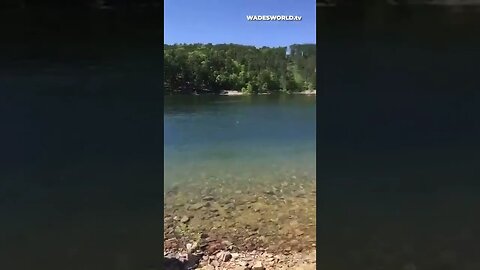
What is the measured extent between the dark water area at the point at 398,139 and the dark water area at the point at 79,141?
1.03 metres

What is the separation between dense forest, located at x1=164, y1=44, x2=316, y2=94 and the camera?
322 cm

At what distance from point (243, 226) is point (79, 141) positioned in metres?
1.11

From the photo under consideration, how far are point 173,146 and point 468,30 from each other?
6.19 feet

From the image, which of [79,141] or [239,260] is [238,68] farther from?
[239,260]

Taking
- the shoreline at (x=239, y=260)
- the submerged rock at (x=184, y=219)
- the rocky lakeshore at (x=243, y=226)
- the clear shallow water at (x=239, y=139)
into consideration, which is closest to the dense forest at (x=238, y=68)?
the clear shallow water at (x=239, y=139)

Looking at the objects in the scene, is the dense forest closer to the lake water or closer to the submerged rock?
the lake water

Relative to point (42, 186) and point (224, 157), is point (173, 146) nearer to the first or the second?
point (224, 157)

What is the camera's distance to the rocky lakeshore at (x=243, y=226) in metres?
3.27

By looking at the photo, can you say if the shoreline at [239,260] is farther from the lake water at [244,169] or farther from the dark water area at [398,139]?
the dark water area at [398,139]

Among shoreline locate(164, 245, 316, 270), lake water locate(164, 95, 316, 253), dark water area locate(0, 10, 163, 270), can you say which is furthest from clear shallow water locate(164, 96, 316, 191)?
shoreline locate(164, 245, 316, 270)

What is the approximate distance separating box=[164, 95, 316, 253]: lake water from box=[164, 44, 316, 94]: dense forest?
0.09 metres

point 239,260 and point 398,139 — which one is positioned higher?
point 398,139

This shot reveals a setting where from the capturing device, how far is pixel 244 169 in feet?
10.8

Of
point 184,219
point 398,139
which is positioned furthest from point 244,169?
point 398,139
